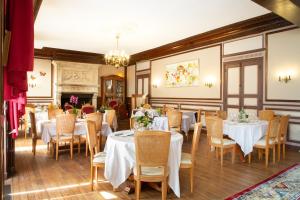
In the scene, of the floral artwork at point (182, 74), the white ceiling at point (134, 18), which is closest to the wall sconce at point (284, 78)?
the white ceiling at point (134, 18)

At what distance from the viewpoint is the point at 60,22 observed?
6.56 meters

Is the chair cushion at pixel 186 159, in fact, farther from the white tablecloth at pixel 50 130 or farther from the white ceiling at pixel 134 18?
the white ceiling at pixel 134 18

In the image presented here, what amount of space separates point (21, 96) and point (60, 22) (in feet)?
18.0

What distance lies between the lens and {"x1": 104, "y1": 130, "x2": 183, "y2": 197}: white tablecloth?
300 cm

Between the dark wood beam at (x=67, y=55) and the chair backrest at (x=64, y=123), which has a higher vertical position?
the dark wood beam at (x=67, y=55)

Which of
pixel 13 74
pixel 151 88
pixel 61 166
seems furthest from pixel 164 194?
pixel 151 88

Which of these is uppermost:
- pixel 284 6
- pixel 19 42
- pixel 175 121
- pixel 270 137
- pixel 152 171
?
pixel 284 6

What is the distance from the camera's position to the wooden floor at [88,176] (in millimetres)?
3127

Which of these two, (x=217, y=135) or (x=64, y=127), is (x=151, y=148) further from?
(x=64, y=127)

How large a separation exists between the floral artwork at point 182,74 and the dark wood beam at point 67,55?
3.87 meters

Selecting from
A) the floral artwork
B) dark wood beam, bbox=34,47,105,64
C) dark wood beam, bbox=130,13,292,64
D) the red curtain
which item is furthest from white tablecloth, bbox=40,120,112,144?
dark wood beam, bbox=34,47,105,64

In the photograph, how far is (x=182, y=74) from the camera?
9.30 metres

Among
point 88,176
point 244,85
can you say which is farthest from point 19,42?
point 244,85

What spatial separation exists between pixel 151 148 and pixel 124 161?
56 centimetres
